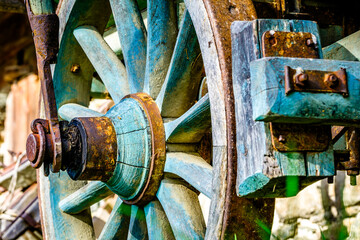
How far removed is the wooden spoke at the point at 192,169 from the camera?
1.34 metres

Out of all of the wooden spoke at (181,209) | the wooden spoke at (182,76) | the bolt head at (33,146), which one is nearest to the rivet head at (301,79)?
the wooden spoke at (182,76)

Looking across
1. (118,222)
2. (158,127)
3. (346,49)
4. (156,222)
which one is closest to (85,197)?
(118,222)

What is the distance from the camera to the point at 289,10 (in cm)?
159

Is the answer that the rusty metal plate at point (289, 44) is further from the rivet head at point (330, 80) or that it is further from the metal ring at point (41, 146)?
the metal ring at point (41, 146)

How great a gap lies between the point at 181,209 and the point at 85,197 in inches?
22.8

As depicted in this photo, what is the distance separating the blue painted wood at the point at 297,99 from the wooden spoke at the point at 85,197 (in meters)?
0.98

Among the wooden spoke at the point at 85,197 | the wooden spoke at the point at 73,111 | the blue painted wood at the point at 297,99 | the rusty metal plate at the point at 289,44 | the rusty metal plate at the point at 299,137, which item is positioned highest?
the wooden spoke at the point at 73,111

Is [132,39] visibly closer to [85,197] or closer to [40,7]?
[40,7]

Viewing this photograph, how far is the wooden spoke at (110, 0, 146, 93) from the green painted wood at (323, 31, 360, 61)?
0.60m

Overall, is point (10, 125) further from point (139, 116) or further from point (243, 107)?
point (243, 107)

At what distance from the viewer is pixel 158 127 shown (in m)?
1.55

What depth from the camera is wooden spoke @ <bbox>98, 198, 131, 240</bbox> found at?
1.85 m

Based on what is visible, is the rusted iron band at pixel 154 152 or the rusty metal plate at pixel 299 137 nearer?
the rusty metal plate at pixel 299 137

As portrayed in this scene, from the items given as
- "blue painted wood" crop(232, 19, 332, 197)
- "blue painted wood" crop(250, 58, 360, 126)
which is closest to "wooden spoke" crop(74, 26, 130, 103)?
"blue painted wood" crop(232, 19, 332, 197)
